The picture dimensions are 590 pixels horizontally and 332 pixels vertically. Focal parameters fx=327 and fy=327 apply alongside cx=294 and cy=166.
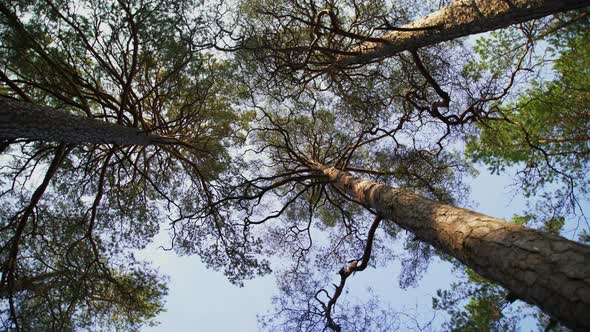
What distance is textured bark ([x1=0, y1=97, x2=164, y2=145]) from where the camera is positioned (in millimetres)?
3381

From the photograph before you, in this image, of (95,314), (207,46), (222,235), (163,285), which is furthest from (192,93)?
(95,314)

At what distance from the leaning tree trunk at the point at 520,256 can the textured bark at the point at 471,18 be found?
7.37ft

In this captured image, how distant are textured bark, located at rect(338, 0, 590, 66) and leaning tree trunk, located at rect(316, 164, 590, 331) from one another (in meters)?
2.25

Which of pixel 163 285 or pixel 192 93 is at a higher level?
pixel 192 93

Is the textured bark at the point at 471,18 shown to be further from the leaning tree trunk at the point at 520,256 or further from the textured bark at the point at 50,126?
the textured bark at the point at 50,126

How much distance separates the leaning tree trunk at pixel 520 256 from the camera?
4.82ft

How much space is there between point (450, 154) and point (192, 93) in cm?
537

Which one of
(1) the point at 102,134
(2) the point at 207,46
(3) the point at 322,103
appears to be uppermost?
(3) the point at 322,103

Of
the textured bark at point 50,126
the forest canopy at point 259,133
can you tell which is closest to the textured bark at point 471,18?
the forest canopy at point 259,133

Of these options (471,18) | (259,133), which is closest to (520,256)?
(471,18)

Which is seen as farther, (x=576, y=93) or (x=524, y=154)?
(x=524, y=154)

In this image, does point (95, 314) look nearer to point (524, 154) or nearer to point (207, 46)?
point (207, 46)

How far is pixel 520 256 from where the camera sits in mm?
1822

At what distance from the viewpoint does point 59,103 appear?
5.70 metres
